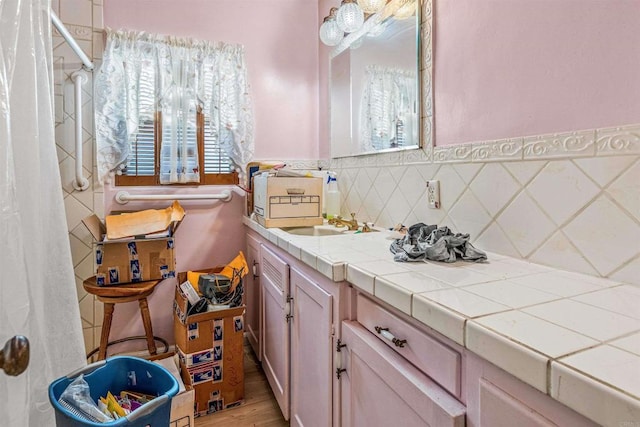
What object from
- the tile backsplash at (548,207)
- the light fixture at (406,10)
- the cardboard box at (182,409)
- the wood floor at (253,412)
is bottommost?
the wood floor at (253,412)

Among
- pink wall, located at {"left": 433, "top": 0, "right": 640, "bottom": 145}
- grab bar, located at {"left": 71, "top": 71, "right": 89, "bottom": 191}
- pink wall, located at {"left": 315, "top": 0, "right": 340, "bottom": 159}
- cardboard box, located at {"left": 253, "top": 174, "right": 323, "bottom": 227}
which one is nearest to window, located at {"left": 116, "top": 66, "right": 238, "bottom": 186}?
grab bar, located at {"left": 71, "top": 71, "right": 89, "bottom": 191}

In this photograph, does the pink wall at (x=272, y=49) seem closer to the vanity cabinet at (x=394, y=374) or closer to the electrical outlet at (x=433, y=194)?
the electrical outlet at (x=433, y=194)

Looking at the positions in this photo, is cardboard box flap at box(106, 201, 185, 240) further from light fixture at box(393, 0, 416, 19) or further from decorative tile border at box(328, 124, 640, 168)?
light fixture at box(393, 0, 416, 19)

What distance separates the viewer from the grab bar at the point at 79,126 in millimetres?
1895

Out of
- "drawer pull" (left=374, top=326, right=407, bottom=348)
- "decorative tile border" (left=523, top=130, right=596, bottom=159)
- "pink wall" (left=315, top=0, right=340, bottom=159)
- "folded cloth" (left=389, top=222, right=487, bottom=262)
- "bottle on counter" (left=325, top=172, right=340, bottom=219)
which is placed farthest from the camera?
"pink wall" (left=315, top=0, right=340, bottom=159)

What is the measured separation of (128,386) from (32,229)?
648mm

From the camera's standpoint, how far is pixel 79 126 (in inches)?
74.9

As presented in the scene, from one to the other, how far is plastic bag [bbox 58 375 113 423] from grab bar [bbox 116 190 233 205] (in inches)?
49.9

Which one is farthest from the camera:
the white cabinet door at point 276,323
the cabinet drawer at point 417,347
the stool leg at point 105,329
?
the stool leg at point 105,329

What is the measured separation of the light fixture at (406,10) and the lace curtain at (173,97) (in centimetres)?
109

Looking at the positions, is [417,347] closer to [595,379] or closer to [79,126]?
[595,379]

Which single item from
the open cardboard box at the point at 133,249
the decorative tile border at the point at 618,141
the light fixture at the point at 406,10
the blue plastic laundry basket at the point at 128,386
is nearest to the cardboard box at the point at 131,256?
the open cardboard box at the point at 133,249

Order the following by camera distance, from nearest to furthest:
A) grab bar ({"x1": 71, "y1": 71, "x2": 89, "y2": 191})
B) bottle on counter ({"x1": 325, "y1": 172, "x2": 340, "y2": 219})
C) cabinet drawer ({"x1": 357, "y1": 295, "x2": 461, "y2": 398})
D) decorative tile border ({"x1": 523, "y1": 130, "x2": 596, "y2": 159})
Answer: cabinet drawer ({"x1": 357, "y1": 295, "x2": 461, "y2": 398}) → decorative tile border ({"x1": 523, "y1": 130, "x2": 596, "y2": 159}) → grab bar ({"x1": 71, "y1": 71, "x2": 89, "y2": 191}) → bottle on counter ({"x1": 325, "y1": 172, "x2": 340, "y2": 219})

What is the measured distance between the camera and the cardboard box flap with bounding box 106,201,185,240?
1770 mm
